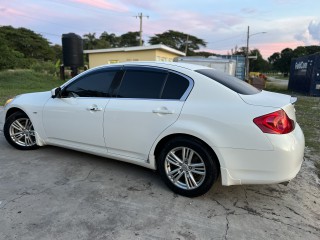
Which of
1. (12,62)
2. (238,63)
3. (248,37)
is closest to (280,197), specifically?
(238,63)

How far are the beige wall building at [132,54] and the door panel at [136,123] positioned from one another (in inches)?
936

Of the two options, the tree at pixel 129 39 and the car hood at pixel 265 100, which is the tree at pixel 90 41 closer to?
the tree at pixel 129 39

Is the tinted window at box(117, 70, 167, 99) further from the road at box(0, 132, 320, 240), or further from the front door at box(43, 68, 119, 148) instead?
the road at box(0, 132, 320, 240)

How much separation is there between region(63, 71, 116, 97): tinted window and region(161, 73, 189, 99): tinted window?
902 millimetres

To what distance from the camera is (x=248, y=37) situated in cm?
4241

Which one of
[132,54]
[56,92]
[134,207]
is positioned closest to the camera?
[134,207]

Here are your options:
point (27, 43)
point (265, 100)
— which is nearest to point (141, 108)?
point (265, 100)

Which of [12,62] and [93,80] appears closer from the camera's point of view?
[93,80]

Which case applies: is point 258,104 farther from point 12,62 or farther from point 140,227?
point 12,62

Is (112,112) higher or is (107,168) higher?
(112,112)

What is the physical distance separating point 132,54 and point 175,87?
26.1 meters

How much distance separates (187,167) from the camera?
3.50 meters

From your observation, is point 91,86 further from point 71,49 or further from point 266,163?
point 71,49

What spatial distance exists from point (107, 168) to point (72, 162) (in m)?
0.61
